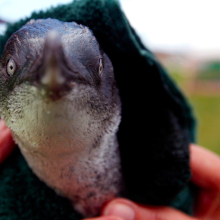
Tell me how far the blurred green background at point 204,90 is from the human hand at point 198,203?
2011mm

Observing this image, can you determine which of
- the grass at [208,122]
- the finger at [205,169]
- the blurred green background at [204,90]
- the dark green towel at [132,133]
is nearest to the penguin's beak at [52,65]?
the dark green towel at [132,133]

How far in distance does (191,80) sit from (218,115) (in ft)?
9.42

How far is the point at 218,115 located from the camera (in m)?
4.63

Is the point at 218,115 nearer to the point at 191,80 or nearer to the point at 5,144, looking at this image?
the point at 191,80

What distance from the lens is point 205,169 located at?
1.05 meters

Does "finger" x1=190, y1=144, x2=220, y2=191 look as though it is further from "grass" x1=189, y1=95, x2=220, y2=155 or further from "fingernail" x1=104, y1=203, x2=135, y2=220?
"grass" x1=189, y1=95, x2=220, y2=155

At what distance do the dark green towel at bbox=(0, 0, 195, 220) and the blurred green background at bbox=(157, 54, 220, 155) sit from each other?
2496 mm

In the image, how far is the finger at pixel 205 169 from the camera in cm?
105

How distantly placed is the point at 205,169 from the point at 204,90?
7215mm

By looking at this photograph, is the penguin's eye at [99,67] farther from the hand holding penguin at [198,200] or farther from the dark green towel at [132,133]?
the hand holding penguin at [198,200]

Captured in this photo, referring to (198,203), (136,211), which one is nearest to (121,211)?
(136,211)

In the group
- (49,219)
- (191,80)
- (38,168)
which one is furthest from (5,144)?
(191,80)

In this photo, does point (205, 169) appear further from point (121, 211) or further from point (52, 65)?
point (52, 65)

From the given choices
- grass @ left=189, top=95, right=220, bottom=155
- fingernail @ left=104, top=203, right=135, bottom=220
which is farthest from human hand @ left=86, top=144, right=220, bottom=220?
grass @ left=189, top=95, right=220, bottom=155
